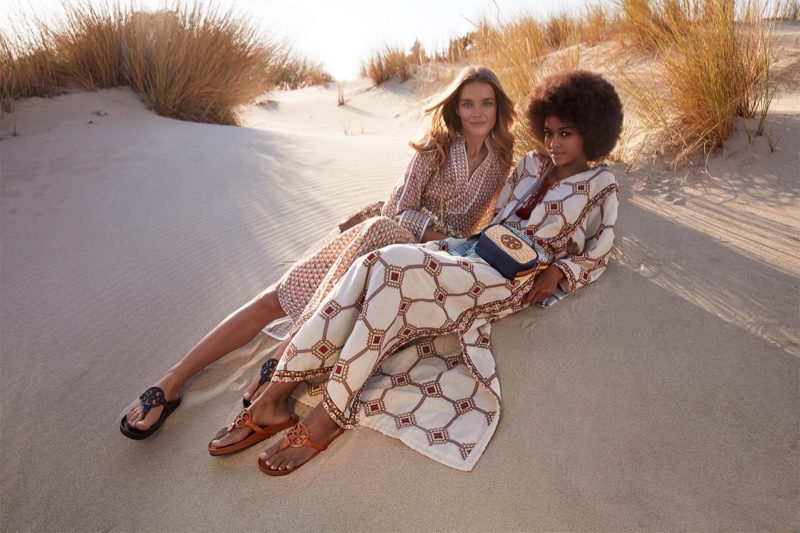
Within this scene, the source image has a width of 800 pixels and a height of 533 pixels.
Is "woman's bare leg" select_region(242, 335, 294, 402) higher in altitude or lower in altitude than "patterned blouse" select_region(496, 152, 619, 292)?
lower

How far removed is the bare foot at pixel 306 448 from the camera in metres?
2.18

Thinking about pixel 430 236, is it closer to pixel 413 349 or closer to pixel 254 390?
pixel 413 349

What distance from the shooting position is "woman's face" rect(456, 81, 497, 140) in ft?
10.0

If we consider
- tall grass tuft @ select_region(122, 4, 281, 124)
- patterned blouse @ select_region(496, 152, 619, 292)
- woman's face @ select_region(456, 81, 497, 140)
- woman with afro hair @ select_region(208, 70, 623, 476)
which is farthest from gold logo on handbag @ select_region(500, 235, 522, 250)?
tall grass tuft @ select_region(122, 4, 281, 124)

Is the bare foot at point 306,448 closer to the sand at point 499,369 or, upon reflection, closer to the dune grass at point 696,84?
the sand at point 499,369

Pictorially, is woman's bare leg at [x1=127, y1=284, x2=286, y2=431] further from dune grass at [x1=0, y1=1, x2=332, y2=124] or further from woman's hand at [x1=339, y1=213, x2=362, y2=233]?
dune grass at [x1=0, y1=1, x2=332, y2=124]

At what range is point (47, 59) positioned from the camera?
650 centimetres

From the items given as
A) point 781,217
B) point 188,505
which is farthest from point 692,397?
point 188,505

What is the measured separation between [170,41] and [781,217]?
659 centimetres

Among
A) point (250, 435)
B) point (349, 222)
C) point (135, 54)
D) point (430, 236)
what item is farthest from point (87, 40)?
point (250, 435)

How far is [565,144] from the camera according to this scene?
2867mm

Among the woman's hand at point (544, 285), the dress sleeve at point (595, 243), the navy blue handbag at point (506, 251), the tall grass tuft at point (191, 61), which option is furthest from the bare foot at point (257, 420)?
the tall grass tuft at point (191, 61)

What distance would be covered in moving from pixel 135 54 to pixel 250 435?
609 cm

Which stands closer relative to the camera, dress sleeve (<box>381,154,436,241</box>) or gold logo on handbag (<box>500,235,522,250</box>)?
gold logo on handbag (<box>500,235,522,250</box>)
